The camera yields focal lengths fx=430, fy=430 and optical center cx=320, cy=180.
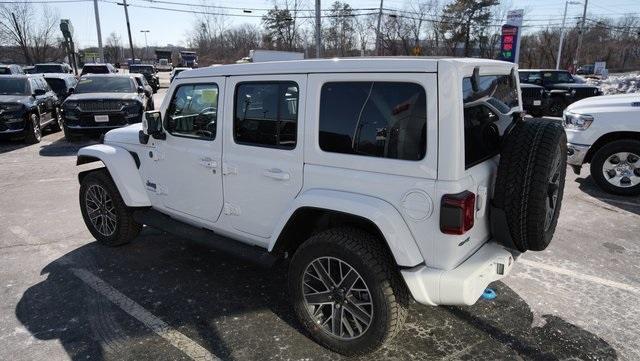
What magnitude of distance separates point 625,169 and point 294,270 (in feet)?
18.6

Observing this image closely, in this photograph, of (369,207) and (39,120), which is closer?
(369,207)

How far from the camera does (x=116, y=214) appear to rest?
14.4 feet

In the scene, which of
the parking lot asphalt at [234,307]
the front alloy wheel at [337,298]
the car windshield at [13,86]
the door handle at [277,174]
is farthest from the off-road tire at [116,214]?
the car windshield at [13,86]

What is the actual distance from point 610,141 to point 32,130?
12.7 metres

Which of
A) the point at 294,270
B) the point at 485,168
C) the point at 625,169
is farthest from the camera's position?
the point at 625,169

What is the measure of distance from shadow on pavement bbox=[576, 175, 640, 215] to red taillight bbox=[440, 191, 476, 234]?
4.64 metres

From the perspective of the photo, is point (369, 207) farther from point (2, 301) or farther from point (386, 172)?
point (2, 301)

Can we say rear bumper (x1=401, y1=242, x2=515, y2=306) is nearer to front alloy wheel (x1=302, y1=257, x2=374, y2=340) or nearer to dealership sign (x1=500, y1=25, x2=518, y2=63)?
front alloy wheel (x1=302, y1=257, x2=374, y2=340)

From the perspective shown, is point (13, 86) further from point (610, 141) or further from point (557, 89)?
point (557, 89)

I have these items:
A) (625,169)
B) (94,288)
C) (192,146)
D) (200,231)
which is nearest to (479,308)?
(200,231)

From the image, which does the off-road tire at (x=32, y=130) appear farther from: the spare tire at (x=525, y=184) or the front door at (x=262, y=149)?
the spare tire at (x=525, y=184)

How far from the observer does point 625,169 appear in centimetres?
620

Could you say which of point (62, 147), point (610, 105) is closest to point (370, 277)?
point (610, 105)

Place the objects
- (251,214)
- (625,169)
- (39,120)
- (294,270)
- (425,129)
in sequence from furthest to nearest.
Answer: (39,120) < (625,169) < (251,214) < (294,270) < (425,129)
